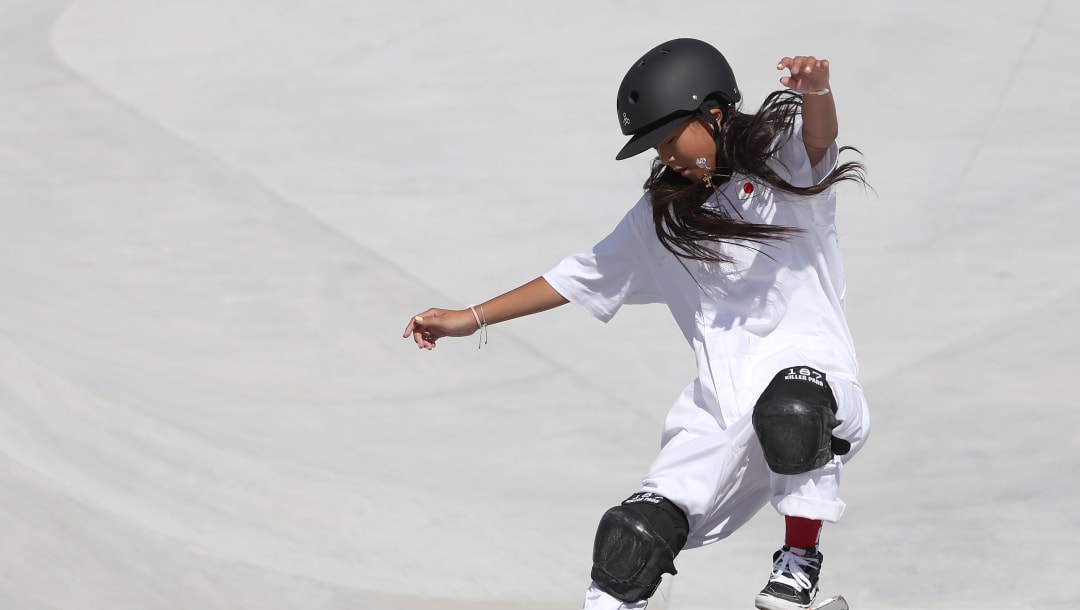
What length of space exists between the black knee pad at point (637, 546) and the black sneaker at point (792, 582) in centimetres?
26

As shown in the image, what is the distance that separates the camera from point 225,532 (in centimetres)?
565

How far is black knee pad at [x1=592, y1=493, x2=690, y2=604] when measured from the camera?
3490mm

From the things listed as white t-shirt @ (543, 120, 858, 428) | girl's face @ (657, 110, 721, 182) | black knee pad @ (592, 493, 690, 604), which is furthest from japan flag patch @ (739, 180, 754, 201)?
black knee pad @ (592, 493, 690, 604)

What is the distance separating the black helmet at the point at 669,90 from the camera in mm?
3465

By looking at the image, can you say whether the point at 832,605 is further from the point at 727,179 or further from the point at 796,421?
the point at 727,179

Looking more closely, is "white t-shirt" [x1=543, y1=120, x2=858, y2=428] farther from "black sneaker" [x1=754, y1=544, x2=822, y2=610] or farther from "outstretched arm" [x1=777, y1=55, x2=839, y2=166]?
"black sneaker" [x1=754, y1=544, x2=822, y2=610]

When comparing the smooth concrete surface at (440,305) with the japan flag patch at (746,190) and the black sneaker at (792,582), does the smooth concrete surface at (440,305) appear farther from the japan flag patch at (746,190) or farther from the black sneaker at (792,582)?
the japan flag patch at (746,190)

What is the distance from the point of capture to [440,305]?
7.80 meters

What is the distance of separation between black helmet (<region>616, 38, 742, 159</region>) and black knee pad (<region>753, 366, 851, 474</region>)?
74 centimetres

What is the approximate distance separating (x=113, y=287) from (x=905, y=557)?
4.88 metres

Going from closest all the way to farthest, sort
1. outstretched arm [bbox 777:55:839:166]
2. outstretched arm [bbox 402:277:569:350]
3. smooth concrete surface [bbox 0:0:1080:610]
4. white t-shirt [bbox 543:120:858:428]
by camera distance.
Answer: outstretched arm [bbox 777:55:839:166] < white t-shirt [bbox 543:120:858:428] < outstretched arm [bbox 402:277:569:350] < smooth concrete surface [bbox 0:0:1080:610]

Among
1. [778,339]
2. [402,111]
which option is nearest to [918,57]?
[402,111]

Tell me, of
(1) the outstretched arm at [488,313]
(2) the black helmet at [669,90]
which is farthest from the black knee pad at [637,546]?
(2) the black helmet at [669,90]

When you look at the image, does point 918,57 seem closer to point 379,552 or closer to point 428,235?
point 428,235
